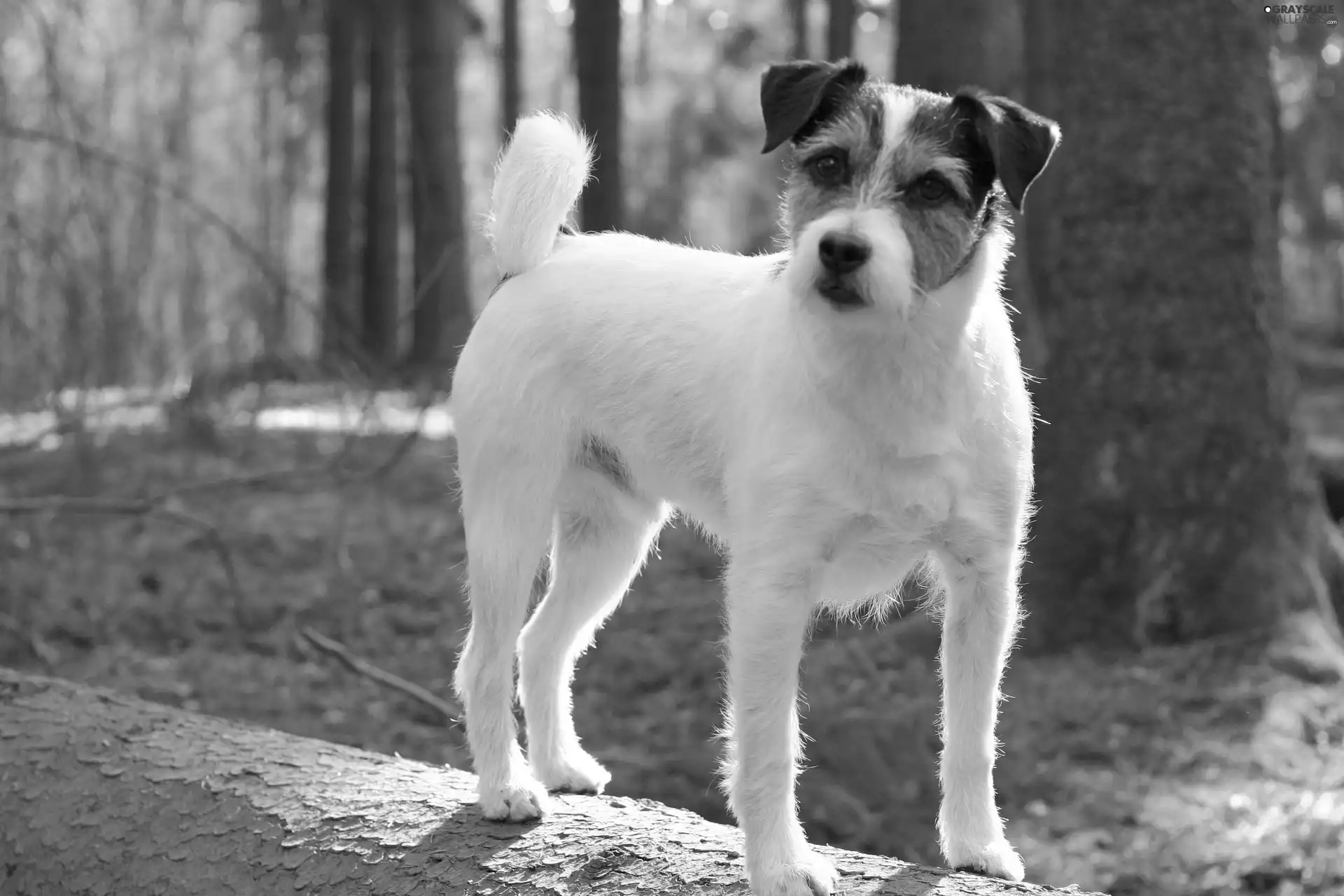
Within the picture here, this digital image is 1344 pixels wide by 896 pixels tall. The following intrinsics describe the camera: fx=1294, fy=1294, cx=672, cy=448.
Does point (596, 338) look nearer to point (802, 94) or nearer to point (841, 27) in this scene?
point (802, 94)

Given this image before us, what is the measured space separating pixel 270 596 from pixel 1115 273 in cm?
555

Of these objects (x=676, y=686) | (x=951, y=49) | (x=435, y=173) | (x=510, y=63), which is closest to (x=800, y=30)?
(x=510, y=63)

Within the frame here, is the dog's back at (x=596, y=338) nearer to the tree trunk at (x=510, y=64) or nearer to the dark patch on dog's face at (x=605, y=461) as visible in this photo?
the dark patch on dog's face at (x=605, y=461)

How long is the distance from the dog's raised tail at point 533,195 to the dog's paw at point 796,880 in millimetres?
2096

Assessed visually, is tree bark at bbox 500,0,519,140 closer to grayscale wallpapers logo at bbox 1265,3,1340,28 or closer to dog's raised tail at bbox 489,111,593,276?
grayscale wallpapers logo at bbox 1265,3,1340,28

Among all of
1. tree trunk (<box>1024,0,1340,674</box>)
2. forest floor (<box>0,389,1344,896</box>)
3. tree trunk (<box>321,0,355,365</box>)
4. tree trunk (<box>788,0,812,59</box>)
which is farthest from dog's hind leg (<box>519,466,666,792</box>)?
tree trunk (<box>788,0,812,59</box>)

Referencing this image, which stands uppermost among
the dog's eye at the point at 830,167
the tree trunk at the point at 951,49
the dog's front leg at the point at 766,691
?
the tree trunk at the point at 951,49

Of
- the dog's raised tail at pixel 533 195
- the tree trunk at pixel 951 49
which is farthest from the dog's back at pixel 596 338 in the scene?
the tree trunk at pixel 951 49

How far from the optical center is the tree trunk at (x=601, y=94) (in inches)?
502

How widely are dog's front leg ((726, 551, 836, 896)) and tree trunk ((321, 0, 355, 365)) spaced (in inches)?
724

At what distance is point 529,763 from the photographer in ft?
14.5

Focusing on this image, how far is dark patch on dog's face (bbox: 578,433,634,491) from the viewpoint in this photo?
421cm

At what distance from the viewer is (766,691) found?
337cm

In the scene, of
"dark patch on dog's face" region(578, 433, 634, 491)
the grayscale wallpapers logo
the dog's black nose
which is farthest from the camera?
the grayscale wallpapers logo
